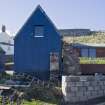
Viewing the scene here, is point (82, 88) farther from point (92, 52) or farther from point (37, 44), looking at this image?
point (92, 52)

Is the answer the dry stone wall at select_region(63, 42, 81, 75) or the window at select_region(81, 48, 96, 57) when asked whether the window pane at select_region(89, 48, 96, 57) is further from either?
the dry stone wall at select_region(63, 42, 81, 75)

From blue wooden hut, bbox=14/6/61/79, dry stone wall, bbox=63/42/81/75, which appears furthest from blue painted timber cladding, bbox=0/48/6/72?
dry stone wall, bbox=63/42/81/75

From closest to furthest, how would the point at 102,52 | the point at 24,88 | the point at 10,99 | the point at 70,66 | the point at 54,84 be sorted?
the point at 10,99
the point at 24,88
the point at 54,84
the point at 70,66
the point at 102,52

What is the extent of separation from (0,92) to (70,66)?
364 inches

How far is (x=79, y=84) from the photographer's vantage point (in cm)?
3603

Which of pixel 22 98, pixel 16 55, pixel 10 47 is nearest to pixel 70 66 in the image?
pixel 16 55

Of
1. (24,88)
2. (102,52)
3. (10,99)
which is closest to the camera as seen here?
(10,99)

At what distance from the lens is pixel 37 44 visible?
1631 inches

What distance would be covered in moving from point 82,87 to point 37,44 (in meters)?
7.35

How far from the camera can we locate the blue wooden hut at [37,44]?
135ft

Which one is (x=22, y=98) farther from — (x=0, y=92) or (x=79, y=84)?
(x=79, y=84)

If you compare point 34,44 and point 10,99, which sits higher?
point 34,44

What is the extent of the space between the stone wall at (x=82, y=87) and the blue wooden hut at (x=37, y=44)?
202 inches

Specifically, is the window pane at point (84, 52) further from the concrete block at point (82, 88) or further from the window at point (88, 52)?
the concrete block at point (82, 88)
